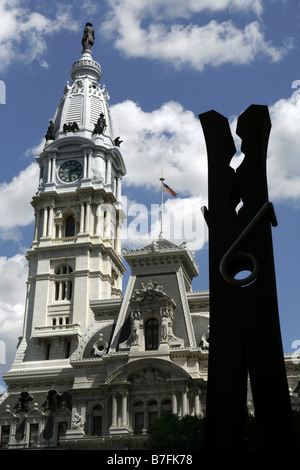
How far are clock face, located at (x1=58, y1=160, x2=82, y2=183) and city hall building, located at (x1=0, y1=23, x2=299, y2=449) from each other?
0.15 meters

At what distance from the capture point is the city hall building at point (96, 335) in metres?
53.9

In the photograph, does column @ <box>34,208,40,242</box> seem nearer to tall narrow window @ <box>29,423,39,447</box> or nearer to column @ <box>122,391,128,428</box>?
tall narrow window @ <box>29,423,39,447</box>

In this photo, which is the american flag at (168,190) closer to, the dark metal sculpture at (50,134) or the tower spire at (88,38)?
the dark metal sculpture at (50,134)

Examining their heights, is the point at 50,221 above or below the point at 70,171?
below

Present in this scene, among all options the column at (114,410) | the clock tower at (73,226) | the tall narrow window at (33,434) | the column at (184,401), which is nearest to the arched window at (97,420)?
the column at (114,410)

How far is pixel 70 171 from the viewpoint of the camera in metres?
87.6

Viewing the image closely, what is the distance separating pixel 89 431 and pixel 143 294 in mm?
11973

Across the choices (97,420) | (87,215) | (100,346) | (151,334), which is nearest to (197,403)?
(151,334)

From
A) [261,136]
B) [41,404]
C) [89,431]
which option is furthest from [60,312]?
[261,136]

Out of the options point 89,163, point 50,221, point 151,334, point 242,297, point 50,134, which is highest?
point 50,134

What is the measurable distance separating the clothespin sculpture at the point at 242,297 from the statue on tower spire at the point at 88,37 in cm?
7858

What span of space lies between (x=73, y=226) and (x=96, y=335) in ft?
92.3

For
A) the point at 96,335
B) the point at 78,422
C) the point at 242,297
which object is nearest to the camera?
the point at 242,297

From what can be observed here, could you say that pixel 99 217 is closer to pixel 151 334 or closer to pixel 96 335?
pixel 96 335
